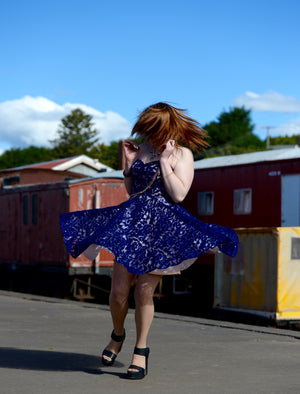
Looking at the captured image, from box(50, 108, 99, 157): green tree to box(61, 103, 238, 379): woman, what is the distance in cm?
8434

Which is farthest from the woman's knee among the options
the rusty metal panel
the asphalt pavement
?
the rusty metal panel

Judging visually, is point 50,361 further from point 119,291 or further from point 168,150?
point 168,150

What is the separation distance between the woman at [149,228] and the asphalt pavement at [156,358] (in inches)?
11.2

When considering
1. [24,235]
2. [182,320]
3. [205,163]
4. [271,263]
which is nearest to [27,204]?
[24,235]

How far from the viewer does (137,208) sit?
15.7 feet

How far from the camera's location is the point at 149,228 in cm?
472

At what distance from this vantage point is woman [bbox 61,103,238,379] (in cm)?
465

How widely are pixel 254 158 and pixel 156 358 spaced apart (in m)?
13.9

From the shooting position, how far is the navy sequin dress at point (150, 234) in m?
4.64

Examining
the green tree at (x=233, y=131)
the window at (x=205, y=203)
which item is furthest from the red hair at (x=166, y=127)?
the green tree at (x=233, y=131)

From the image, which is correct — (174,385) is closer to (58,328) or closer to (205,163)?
(58,328)

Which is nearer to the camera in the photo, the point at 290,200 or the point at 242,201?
the point at 290,200

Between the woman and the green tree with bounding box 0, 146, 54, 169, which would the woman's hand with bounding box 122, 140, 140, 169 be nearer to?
the woman

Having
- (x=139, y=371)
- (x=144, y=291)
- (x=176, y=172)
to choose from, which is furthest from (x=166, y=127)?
(x=139, y=371)
